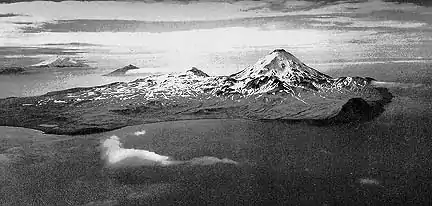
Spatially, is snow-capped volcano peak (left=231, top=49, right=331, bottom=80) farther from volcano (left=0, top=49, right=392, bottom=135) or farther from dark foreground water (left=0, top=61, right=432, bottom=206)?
dark foreground water (left=0, top=61, right=432, bottom=206)

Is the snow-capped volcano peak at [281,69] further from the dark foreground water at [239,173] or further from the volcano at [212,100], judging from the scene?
the dark foreground water at [239,173]

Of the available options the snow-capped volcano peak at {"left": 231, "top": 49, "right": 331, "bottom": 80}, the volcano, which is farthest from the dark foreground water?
the snow-capped volcano peak at {"left": 231, "top": 49, "right": 331, "bottom": 80}

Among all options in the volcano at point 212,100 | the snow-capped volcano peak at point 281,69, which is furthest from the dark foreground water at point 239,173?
the snow-capped volcano peak at point 281,69

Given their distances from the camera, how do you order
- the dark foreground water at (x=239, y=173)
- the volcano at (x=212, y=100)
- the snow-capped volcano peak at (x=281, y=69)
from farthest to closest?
1. the snow-capped volcano peak at (x=281, y=69)
2. the volcano at (x=212, y=100)
3. the dark foreground water at (x=239, y=173)

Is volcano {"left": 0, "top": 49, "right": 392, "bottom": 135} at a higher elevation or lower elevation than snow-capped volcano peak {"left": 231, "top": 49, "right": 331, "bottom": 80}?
lower

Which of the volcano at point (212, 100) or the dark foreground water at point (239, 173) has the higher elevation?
the dark foreground water at point (239, 173)

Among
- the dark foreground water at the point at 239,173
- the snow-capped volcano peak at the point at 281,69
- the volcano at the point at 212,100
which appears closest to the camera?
the dark foreground water at the point at 239,173

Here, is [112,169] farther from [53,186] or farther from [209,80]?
[209,80]

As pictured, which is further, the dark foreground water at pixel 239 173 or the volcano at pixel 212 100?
the volcano at pixel 212 100
